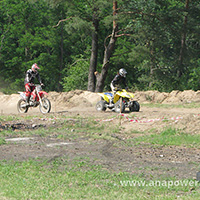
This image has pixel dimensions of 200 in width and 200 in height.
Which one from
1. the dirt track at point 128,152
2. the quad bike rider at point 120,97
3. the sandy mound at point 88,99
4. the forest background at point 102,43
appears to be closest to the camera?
the dirt track at point 128,152

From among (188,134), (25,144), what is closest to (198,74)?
(188,134)

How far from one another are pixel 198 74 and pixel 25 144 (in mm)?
24946

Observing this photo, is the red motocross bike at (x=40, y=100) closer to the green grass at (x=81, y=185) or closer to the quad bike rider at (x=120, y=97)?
the quad bike rider at (x=120, y=97)

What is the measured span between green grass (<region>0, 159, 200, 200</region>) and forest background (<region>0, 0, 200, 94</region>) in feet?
73.0

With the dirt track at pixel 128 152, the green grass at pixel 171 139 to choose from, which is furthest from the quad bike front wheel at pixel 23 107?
the green grass at pixel 171 139

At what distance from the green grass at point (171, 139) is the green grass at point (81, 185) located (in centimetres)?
367

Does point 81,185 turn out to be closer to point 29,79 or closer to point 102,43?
point 29,79

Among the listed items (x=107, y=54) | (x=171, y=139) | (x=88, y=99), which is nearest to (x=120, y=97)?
(x=171, y=139)

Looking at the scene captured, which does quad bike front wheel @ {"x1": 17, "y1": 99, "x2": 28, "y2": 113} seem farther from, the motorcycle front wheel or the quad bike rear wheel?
the quad bike rear wheel

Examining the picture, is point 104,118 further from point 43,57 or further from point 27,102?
point 43,57

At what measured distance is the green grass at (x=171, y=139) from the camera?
36.0 feet

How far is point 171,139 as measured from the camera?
11398mm

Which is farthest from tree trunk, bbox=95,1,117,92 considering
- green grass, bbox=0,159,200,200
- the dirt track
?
green grass, bbox=0,159,200,200

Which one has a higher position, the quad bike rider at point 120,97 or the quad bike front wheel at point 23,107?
the quad bike rider at point 120,97
